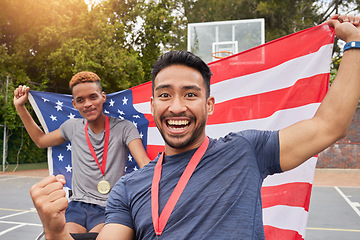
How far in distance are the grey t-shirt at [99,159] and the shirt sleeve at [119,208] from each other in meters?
1.25

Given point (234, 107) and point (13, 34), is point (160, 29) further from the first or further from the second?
point (234, 107)

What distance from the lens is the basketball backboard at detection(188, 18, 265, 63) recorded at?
16.7m

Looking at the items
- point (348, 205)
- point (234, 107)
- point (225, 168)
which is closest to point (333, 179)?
point (348, 205)

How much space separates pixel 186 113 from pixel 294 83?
1748 mm

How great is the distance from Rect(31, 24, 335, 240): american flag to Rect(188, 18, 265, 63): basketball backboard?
42.5 ft

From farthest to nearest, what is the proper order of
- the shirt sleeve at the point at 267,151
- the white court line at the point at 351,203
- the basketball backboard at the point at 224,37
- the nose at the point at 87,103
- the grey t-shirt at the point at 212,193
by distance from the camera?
the basketball backboard at the point at 224,37
the white court line at the point at 351,203
the nose at the point at 87,103
the shirt sleeve at the point at 267,151
the grey t-shirt at the point at 212,193

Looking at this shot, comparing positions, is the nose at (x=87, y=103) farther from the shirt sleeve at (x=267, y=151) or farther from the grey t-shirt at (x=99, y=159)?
the shirt sleeve at (x=267, y=151)

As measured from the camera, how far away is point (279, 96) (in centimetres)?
334

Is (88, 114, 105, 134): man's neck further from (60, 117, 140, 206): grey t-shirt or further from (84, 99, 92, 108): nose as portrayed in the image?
(84, 99, 92, 108): nose

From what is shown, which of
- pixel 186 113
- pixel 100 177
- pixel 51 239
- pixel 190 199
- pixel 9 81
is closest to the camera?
pixel 51 239

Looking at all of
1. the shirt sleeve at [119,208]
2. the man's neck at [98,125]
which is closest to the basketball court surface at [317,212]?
the man's neck at [98,125]

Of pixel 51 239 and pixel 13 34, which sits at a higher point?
pixel 13 34

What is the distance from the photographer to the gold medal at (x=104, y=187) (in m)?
3.12

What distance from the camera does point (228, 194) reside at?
1681mm
